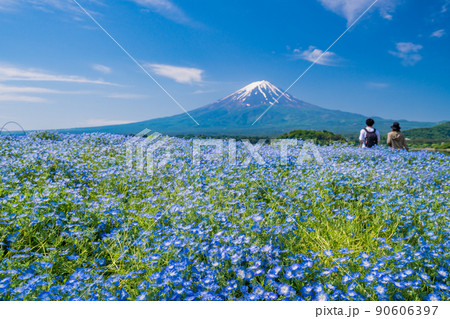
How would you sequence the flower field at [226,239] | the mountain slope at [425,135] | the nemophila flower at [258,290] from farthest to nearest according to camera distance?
1. the mountain slope at [425,135]
2. the flower field at [226,239]
3. the nemophila flower at [258,290]

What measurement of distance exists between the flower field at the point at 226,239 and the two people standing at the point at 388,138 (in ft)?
14.8

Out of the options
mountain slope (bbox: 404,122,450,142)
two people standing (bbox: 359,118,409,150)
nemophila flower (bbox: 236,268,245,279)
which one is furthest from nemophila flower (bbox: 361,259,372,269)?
mountain slope (bbox: 404,122,450,142)

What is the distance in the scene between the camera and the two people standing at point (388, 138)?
1170cm

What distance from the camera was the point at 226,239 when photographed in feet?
11.6

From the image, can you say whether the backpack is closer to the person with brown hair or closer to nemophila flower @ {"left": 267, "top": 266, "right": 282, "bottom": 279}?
the person with brown hair

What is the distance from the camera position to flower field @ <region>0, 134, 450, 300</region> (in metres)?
2.92

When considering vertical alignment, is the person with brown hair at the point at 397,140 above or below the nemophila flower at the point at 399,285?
above

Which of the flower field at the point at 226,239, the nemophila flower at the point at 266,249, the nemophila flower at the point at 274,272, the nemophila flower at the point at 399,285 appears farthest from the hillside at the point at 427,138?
the nemophila flower at the point at 274,272

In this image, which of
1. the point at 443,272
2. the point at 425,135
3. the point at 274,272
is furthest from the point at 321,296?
the point at 425,135

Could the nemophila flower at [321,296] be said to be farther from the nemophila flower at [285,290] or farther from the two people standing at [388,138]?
the two people standing at [388,138]

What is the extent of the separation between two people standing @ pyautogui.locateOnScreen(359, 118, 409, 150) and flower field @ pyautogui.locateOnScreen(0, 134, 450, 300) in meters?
4.50

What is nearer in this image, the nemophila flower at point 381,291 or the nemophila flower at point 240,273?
the nemophila flower at point 381,291
